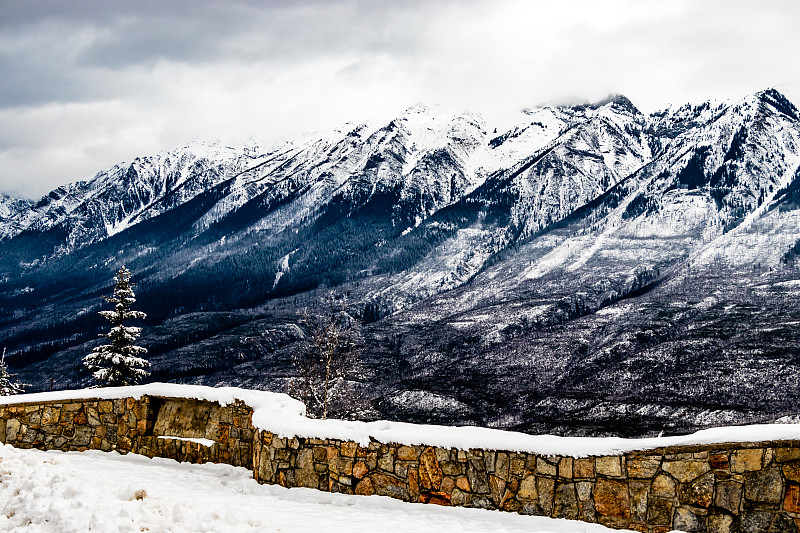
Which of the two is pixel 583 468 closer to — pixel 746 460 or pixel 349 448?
pixel 746 460

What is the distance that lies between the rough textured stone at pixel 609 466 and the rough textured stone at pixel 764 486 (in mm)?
1614

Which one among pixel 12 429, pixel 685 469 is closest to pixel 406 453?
pixel 685 469

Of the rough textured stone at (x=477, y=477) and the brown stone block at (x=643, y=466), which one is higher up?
the brown stone block at (x=643, y=466)

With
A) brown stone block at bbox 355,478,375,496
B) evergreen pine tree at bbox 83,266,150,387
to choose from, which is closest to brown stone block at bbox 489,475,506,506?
brown stone block at bbox 355,478,375,496

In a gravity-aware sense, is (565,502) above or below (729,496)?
below

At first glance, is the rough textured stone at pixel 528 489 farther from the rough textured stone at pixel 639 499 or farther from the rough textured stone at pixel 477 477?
the rough textured stone at pixel 639 499

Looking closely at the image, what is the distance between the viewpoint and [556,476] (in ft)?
34.5

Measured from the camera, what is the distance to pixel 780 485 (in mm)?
9273

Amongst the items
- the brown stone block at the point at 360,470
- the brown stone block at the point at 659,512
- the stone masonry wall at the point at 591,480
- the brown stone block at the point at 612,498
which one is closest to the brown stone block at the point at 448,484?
the stone masonry wall at the point at 591,480

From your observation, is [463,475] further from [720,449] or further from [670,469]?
[720,449]

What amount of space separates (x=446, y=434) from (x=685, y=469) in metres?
3.53

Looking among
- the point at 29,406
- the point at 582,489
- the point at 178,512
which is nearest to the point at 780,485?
the point at 582,489

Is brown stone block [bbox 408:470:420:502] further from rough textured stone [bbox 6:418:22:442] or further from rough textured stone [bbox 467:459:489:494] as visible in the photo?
rough textured stone [bbox 6:418:22:442]

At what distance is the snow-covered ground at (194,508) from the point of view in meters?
8.67
